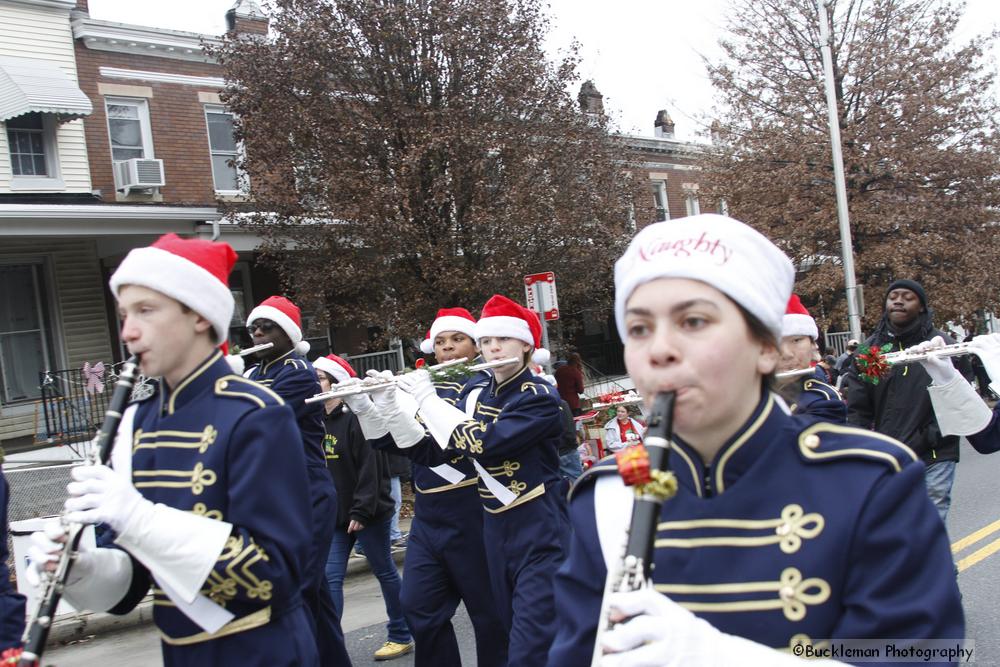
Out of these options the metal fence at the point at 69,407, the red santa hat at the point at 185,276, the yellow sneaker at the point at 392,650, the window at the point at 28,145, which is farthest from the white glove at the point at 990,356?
the window at the point at 28,145

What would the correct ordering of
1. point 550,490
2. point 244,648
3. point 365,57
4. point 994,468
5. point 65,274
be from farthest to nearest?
point 65,274, point 365,57, point 994,468, point 550,490, point 244,648

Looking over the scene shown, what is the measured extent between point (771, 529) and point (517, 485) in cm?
336

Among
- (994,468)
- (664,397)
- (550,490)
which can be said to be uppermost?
(664,397)

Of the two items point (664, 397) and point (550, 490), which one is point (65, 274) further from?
point (664, 397)

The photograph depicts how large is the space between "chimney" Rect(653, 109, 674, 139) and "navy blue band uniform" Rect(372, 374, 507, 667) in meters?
29.2

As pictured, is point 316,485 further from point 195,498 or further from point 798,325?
point 798,325

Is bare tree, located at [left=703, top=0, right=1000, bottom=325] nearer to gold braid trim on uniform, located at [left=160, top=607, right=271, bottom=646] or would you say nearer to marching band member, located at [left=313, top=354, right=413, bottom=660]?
marching band member, located at [left=313, top=354, right=413, bottom=660]

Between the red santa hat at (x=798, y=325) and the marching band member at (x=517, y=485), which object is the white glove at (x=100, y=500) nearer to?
the marching band member at (x=517, y=485)

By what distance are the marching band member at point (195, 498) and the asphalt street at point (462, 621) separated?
380 cm

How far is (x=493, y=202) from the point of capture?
1429cm

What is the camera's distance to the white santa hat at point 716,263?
1.94 m

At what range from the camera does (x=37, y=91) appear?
15.0m

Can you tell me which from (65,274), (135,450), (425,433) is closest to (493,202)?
(65,274)

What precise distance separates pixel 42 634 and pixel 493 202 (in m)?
12.2
